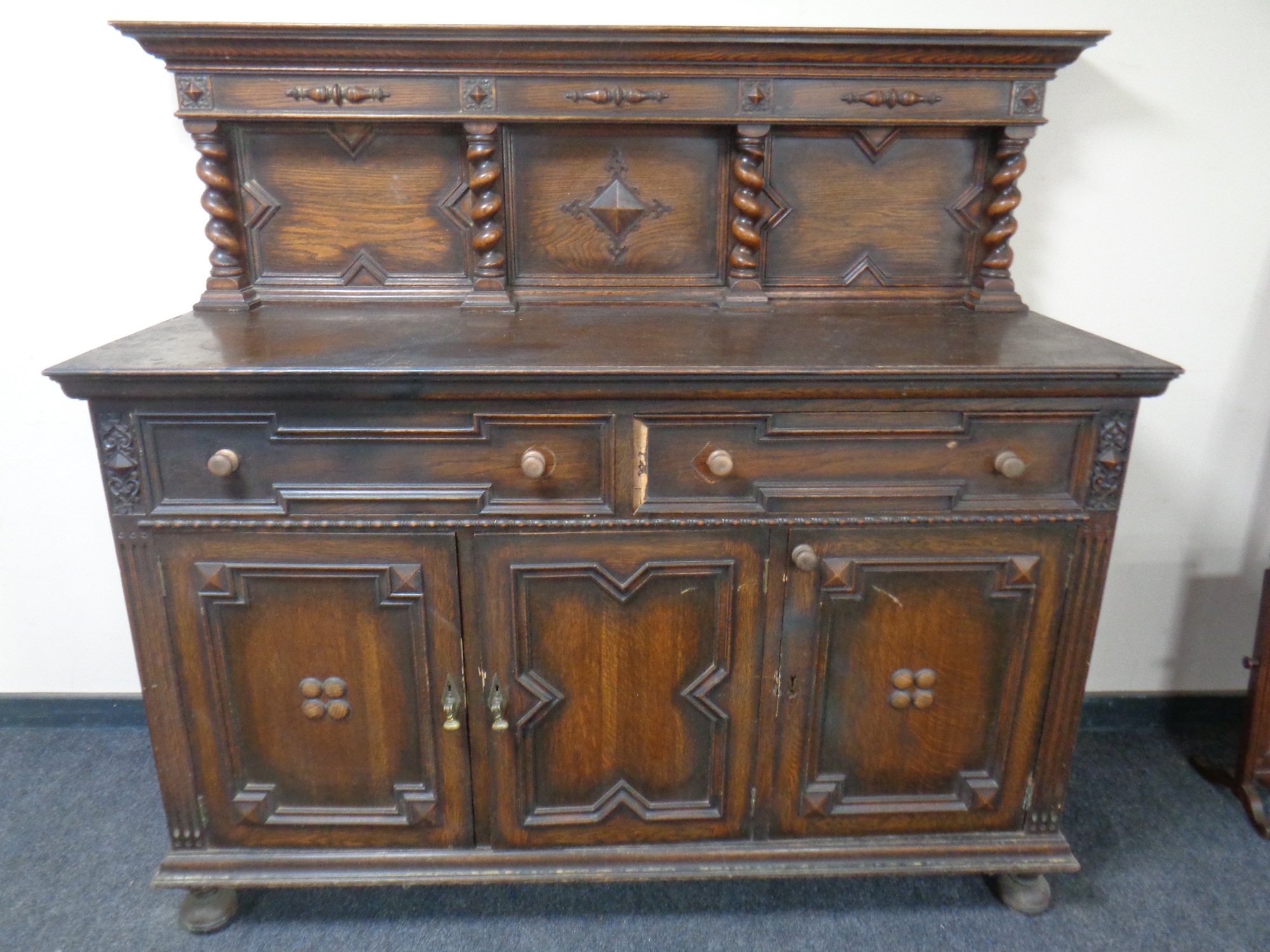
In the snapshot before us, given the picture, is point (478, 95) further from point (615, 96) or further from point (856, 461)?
point (856, 461)

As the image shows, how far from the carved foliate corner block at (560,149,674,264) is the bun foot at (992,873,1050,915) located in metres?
1.50

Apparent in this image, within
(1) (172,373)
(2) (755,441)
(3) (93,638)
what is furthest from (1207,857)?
→ (3) (93,638)

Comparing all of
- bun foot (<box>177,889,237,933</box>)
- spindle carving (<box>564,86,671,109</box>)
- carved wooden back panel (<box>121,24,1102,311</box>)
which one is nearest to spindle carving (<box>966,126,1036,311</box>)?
carved wooden back panel (<box>121,24,1102,311</box>)

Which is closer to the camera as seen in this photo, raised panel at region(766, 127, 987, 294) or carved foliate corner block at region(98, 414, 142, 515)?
carved foliate corner block at region(98, 414, 142, 515)

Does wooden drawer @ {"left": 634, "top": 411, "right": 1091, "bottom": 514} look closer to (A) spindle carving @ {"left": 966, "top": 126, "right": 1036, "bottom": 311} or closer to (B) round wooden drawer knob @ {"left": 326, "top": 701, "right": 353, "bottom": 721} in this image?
(A) spindle carving @ {"left": 966, "top": 126, "right": 1036, "bottom": 311}

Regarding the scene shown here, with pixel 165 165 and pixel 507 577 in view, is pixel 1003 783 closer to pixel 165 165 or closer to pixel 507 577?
pixel 507 577

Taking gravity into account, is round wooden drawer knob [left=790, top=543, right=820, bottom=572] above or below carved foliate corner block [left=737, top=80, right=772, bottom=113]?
below

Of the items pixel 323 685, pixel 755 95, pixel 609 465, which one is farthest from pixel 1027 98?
pixel 323 685

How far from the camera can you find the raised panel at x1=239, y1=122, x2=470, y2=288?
1.71m

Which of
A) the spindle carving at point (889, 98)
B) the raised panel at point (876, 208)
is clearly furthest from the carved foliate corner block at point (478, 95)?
the spindle carving at point (889, 98)

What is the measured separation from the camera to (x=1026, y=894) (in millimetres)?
1640

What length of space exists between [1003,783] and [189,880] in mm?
1504

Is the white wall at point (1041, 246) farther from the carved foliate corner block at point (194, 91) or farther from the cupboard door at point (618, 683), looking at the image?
the cupboard door at point (618, 683)

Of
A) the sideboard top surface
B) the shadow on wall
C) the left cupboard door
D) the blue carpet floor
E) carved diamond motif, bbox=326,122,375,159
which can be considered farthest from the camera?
the shadow on wall
